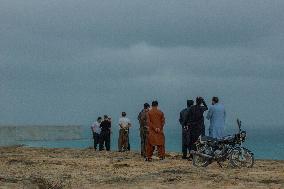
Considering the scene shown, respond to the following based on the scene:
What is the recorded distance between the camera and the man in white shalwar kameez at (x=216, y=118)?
1992cm

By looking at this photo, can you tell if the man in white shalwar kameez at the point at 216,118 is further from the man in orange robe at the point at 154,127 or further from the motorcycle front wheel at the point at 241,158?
the man in orange robe at the point at 154,127

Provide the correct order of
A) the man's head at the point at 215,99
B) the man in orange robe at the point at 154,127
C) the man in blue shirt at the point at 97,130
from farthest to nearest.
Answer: the man in blue shirt at the point at 97,130, the man in orange robe at the point at 154,127, the man's head at the point at 215,99

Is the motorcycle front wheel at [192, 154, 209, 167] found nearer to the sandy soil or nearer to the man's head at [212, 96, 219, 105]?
the sandy soil

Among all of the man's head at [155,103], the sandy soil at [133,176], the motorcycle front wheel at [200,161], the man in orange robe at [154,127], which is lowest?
the sandy soil at [133,176]

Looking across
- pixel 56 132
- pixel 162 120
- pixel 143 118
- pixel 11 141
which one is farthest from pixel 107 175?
pixel 56 132

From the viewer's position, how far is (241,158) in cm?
1811

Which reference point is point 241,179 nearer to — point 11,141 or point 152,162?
point 152,162

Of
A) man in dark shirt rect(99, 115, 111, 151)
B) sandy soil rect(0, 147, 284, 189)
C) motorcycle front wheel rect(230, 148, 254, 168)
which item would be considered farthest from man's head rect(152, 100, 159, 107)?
man in dark shirt rect(99, 115, 111, 151)

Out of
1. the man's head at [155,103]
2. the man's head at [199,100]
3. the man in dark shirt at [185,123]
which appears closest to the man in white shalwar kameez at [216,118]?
the man's head at [199,100]

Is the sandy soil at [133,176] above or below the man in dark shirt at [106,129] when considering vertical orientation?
below

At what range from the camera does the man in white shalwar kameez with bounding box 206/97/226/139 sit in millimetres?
19922

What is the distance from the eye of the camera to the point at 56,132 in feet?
150

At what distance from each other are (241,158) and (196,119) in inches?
134

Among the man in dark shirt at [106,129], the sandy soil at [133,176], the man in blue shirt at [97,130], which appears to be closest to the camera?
the sandy soil at [133,176]
